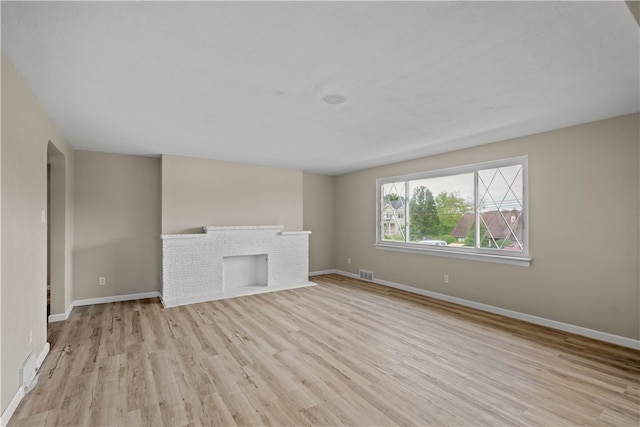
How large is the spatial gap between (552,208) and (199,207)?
502cm

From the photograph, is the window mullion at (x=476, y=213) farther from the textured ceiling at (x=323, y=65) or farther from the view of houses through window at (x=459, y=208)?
the textured ceiling at (x=323, y=65)

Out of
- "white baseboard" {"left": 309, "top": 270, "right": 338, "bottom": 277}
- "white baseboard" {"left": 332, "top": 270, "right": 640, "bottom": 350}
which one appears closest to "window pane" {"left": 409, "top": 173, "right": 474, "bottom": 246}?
"white baseboard" {"left": 332, "top": 270, "right": 640, "bottom": 350}

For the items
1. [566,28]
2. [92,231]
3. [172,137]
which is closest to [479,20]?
[566,28]

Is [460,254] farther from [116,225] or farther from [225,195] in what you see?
[116,225]

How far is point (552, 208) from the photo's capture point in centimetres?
362

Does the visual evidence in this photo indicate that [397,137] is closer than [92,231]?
Yes

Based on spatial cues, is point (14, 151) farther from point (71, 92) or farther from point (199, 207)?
point (199, 207)

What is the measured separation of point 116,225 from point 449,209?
5.28m

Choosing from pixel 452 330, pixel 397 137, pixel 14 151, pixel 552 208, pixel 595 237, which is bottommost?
pixel 452 330

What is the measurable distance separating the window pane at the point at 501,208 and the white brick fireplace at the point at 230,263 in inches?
124

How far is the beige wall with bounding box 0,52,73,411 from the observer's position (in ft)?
6.36

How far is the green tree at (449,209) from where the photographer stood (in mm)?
4684

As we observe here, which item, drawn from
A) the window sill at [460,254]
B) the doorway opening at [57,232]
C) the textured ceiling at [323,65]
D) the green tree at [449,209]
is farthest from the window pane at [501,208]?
the doorway opening at [57,232]

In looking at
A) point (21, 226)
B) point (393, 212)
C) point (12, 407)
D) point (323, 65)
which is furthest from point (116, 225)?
point (393, 212)
